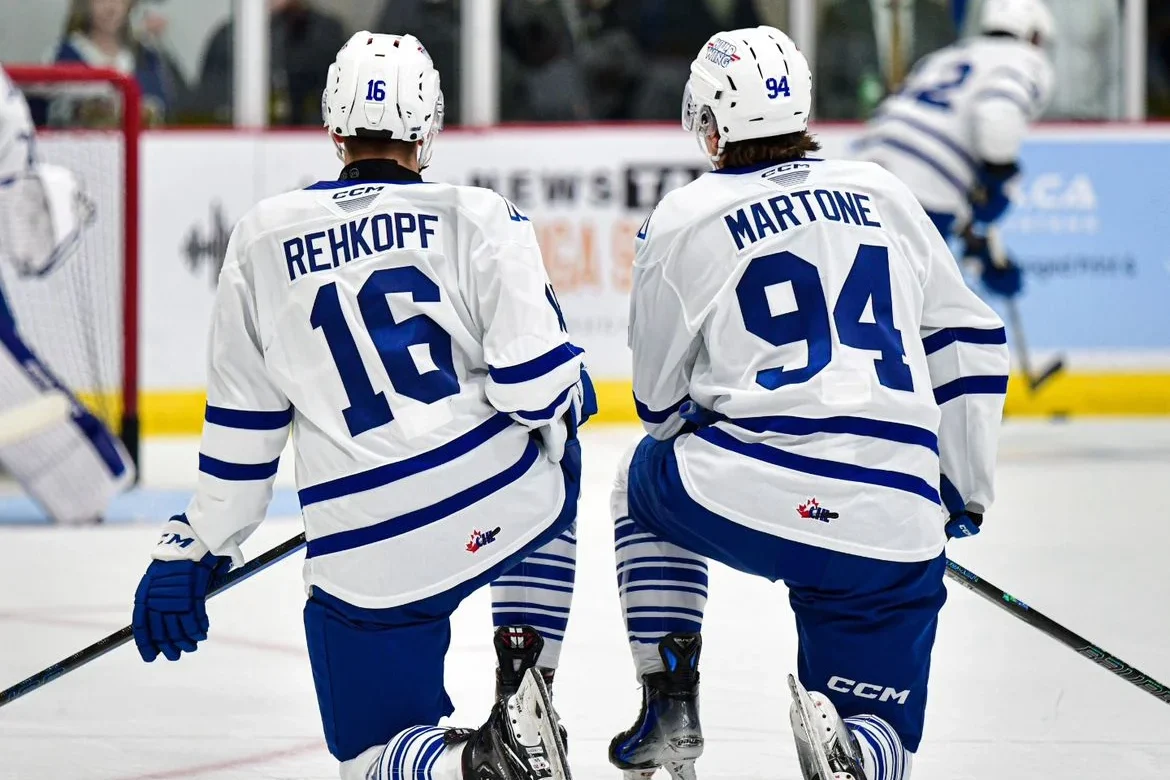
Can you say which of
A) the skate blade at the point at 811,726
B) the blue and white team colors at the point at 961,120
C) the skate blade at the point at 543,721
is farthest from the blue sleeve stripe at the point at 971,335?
the blue and white team colors at the point at 961,120

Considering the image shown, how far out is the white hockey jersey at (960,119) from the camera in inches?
242

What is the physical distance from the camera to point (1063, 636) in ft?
8.13

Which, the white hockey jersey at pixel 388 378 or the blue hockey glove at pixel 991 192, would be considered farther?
the blue hockey glove at pixel 991 192

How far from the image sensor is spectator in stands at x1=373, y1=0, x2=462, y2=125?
7.25 m

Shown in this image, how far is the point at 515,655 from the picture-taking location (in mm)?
2436

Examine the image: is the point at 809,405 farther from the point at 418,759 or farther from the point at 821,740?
the point at 418,759

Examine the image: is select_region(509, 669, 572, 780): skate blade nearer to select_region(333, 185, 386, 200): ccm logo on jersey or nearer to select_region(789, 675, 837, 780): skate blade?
select_region(789, 675, 837, 780): skate blade

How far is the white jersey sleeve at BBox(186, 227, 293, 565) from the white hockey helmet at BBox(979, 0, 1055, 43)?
4619mm

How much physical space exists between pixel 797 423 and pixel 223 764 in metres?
1.00

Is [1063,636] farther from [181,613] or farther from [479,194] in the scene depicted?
[181,613]

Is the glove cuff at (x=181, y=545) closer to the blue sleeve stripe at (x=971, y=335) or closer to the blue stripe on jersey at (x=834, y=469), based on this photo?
the blue stripe on jersey at (x=834, y=469)

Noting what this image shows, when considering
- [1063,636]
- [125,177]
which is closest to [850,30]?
[125,177]

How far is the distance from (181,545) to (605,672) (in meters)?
1.16

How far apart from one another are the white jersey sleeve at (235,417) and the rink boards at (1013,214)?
471cm
